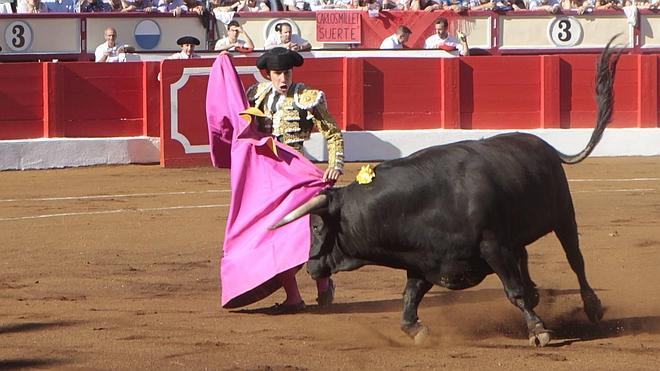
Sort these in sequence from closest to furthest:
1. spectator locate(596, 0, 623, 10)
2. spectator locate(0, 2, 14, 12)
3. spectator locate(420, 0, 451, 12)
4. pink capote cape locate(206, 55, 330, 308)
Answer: pink capote cape locate(206, 55, 330, 308) < spectator locate(0, 2, 14, 12) < spectator locate(420, 0, 451, 12) < spectator locate(596, 0, 623, 10)

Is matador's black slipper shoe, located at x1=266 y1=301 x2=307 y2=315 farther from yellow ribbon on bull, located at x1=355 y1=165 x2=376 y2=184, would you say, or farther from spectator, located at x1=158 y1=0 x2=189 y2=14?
spectator, located at x1=158 y1=0 x2=189 y2=14

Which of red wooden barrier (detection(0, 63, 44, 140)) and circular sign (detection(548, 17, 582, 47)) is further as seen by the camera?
circular sign (detection(548, 17, 582, 47))

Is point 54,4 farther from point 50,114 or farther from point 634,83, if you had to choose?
point 634,83

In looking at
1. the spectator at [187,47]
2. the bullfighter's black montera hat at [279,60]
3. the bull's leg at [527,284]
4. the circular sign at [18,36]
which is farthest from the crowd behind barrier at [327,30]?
the bull's leg at [527,284]

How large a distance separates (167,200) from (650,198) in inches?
145

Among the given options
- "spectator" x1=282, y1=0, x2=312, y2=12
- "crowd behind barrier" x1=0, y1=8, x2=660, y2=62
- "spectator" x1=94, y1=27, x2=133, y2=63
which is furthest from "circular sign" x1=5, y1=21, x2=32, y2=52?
"spectator" x1=282, y1=0, x2=312, y2=12

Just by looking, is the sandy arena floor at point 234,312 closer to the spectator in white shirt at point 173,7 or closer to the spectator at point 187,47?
the spectator at point 187,47

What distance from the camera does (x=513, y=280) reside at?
4.89m

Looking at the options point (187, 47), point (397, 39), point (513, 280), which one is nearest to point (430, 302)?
point (513, 280)

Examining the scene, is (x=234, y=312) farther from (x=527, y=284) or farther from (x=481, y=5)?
(x=481, y=5)

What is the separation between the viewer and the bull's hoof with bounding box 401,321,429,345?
5.10 metres

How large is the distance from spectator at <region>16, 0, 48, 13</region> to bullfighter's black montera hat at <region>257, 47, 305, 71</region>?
8042mm

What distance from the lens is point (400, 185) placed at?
4910mm

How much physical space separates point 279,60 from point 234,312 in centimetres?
115
